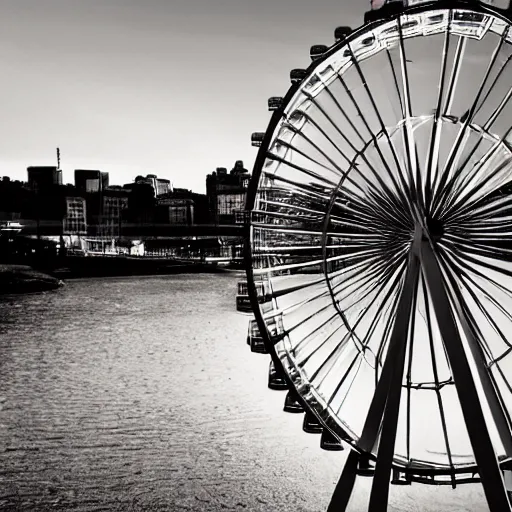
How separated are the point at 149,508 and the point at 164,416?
3.97 feet

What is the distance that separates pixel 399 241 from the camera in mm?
1610

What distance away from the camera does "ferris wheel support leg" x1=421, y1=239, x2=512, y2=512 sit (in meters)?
1.44

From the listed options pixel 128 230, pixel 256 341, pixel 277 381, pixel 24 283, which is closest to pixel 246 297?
pixel 256 341

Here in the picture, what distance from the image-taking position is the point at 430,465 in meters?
1.57

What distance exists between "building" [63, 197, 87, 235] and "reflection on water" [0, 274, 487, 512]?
35977 mm

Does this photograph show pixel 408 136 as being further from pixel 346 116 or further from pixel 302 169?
pixel 302 169

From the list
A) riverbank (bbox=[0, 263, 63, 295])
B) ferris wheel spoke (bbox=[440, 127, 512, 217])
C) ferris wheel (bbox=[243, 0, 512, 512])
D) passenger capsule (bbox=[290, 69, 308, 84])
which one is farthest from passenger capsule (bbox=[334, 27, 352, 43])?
riverbank (bbox=[0, 263, 63, 295])

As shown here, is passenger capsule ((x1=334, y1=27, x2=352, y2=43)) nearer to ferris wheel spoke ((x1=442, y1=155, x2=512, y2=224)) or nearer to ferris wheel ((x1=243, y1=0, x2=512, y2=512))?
ferris wheel ((x1=243, y1=0, x2=512, y2=512))

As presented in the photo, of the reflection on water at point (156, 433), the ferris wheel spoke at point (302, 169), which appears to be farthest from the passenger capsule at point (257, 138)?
the reflection on water at point (156, 433)

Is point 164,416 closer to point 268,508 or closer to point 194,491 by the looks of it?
point 194,491

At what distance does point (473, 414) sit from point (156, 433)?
2.29 m

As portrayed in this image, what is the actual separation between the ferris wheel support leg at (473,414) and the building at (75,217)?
132 ft

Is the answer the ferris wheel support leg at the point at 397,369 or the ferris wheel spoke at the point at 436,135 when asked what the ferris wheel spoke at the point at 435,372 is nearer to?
the ferris wheel support leg at the point at 397,369

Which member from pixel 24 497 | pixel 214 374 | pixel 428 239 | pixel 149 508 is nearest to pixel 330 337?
pixel 428 239
